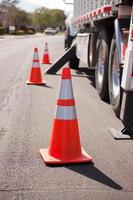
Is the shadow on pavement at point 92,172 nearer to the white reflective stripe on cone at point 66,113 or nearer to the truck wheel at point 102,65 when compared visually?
the white reflective stripe on cone at point 66,113

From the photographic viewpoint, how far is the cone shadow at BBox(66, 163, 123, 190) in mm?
5355

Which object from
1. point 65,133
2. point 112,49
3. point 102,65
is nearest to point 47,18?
point 102,65

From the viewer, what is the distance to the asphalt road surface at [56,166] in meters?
5.12

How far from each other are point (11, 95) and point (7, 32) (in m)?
104

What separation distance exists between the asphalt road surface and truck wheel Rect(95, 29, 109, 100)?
0.87ft

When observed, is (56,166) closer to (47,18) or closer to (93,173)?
(93,173)

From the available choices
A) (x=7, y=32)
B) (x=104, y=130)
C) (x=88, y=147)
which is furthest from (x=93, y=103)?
(x=7, y=32)

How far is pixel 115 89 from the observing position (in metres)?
8.81

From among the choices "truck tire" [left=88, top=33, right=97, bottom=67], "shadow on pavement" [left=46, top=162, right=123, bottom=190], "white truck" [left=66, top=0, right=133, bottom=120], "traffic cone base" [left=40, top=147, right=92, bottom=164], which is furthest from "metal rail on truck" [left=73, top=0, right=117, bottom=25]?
"shadow on pavement" [left=46, top=162, right=123, bottom=190]

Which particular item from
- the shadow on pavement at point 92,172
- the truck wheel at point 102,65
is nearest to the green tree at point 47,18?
the truck wheel at point 102,65

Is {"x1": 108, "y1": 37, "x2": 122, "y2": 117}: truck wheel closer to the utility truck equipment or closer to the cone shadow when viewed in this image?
the utility truck equipment

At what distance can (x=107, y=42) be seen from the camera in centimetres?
980

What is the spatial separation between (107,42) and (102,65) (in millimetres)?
946

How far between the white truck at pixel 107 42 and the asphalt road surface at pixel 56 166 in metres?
0.46
